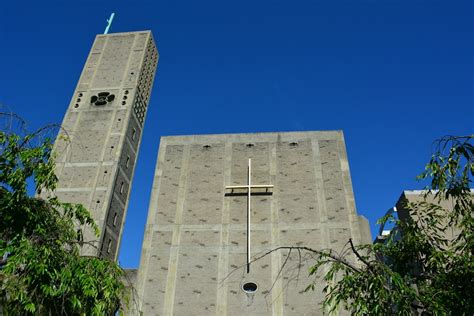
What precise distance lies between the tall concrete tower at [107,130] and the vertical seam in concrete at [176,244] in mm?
4398

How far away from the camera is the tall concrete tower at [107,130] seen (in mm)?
26875

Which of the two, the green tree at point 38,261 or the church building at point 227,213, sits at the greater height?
the church building at point 227,213

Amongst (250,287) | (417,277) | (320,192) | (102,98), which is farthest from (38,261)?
(102,98)

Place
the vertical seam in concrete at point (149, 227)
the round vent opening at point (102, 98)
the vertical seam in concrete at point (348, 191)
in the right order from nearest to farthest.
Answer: the vertical seam in concrete at point (149, 227) < the vertical seam in concrete at point (348, 191) < the round vent opening at point (102, 98)

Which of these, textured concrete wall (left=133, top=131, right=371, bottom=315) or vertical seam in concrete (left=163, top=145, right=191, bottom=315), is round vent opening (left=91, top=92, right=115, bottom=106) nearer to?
textured concrete wall (left=133, top=131, right=371, bottom=315)

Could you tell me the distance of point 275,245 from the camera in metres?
20.6

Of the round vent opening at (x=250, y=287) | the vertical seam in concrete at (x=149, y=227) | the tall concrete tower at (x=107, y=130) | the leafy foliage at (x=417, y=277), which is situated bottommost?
the leafy foliage at (x=417, y=277)

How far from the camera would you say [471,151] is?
7.46 m

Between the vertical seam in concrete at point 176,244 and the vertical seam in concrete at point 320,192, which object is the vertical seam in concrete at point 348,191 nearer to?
the vertical seam in concrete at point 320,192

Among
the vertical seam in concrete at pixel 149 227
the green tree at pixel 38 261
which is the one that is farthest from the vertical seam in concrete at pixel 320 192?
the green tree at pixel 38 261

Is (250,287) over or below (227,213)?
below

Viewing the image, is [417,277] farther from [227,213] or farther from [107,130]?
[107,130]

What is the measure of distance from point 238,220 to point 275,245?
7.92 feet

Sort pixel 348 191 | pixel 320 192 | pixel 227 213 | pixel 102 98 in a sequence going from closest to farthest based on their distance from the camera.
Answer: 1. pixel 227 213
2. pixel 348 191
3. pixel 320 192
4. pixel 102 98
